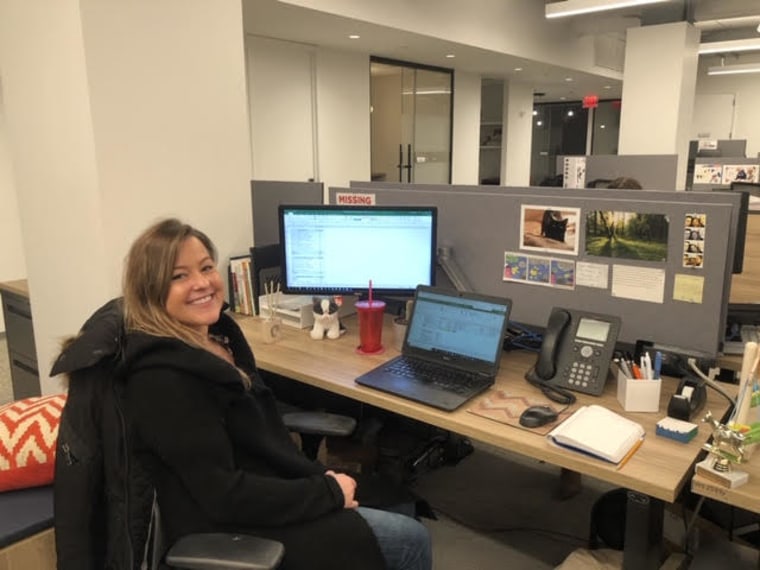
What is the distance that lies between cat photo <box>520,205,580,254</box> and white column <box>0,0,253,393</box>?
1.31m

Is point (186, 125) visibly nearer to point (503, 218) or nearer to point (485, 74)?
point (503, 218)

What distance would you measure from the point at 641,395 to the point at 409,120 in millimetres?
5931

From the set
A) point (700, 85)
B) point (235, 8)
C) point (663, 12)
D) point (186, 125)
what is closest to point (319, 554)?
point (186, 125)

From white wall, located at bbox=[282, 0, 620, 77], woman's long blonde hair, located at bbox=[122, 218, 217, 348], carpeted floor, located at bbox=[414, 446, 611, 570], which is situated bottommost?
carpeted floor, located at bbox=[414, 446, 611, 570]

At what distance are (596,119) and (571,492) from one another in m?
11.3

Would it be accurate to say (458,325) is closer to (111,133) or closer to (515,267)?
(515,267)

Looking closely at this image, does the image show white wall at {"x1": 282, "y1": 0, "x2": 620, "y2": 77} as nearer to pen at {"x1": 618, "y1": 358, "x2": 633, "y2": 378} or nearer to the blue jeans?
pen at {"x1": 618, "y1": 358, "x2": 633, "y2": 378}

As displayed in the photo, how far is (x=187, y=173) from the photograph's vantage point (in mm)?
2484

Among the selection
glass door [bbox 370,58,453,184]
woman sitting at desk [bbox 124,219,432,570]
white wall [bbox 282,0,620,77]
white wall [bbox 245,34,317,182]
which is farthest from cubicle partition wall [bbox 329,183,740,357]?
glass door [bbox 370,58,453,184]

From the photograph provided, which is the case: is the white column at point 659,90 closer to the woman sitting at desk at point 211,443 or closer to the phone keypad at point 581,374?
the phone keypad at point 581,374

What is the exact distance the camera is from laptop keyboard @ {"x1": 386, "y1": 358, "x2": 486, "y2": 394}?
5.76 ft

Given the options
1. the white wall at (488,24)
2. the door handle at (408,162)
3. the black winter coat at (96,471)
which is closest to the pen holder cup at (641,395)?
the black winter coat at (96,471)

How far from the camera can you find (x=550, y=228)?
6.54 feet

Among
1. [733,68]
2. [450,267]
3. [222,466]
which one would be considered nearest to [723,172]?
[733,68]
